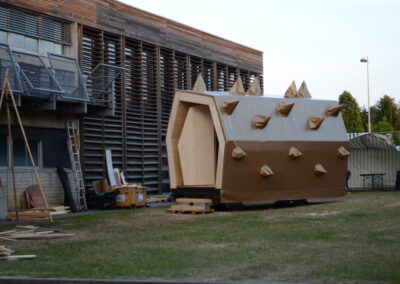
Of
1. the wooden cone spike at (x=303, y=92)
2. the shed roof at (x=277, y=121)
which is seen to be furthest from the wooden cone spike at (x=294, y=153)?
the wooden cone spike at (x=303, y=92)

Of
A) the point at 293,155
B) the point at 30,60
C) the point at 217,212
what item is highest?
the point at 30,60

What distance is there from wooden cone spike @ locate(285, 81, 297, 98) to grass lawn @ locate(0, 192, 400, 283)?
5266 mm

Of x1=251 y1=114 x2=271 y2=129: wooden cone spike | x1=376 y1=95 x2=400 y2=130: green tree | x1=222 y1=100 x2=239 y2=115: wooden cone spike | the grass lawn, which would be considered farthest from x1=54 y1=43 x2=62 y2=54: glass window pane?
x1=376 y1=95 x2=400 y2=130: green tree

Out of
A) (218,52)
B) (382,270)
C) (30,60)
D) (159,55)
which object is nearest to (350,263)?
(382,270)

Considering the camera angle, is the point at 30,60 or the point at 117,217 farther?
the point at 30,60

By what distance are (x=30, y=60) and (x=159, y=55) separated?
8.71 meters

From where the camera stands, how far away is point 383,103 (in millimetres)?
71312

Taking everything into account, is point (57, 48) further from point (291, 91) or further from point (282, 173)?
point (282, 173)

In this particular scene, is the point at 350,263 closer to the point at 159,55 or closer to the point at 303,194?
the point at 303,194

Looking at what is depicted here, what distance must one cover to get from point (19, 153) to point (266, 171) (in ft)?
25.9

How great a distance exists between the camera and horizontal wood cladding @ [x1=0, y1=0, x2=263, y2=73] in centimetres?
2350

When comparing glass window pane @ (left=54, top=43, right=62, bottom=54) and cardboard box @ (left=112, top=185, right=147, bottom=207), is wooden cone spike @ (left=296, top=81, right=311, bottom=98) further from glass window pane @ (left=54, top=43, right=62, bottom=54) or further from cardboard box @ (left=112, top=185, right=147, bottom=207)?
glass window pane @ (left=54, top=43, right=62, bottom=54)

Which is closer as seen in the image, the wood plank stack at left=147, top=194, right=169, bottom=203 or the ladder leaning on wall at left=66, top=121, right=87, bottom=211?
the ladder leaning on wall at left=66, top=121, right=87, bottom=211

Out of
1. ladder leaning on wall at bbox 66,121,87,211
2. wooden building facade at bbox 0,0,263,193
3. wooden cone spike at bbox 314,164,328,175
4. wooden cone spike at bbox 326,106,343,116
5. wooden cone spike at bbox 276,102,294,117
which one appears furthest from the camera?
wooden building facade at bbox 0,0,263,193
